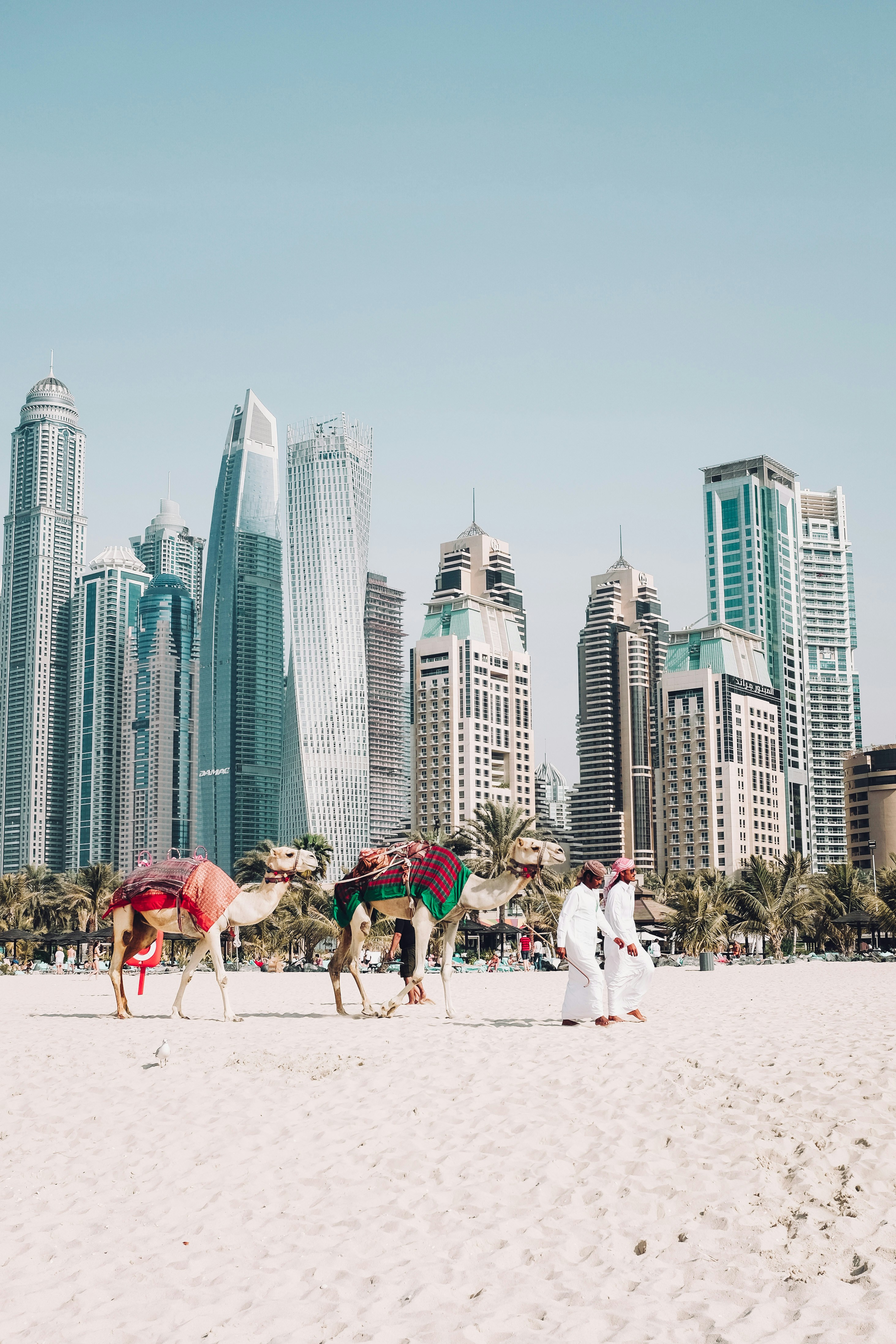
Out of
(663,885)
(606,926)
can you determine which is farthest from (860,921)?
(606,926)

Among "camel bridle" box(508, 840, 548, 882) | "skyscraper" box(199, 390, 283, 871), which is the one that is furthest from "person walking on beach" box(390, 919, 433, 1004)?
"skyscraper" box(199, 390, 283, 871)

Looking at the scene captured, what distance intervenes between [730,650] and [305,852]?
456 ft

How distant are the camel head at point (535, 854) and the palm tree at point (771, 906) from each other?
3343cm

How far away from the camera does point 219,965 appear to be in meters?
16.9

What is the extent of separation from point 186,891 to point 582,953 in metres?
5.61

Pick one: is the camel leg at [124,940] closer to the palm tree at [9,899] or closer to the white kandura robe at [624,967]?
the white kandura robe at [624,967]

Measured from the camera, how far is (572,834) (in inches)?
6885

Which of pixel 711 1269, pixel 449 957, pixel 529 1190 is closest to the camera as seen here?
pixel 711 1269

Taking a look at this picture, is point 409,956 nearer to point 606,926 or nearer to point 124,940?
point 124,940

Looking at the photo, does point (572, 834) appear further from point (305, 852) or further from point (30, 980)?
point (305, 852)

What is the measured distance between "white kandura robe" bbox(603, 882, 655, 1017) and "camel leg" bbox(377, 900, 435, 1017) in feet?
7.83

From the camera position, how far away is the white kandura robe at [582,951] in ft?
48.2

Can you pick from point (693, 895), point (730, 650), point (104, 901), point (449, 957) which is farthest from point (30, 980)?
point (730, 650)

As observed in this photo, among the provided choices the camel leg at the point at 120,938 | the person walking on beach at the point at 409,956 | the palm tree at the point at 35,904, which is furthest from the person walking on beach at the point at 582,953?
the palm tree at the point at 35,904
